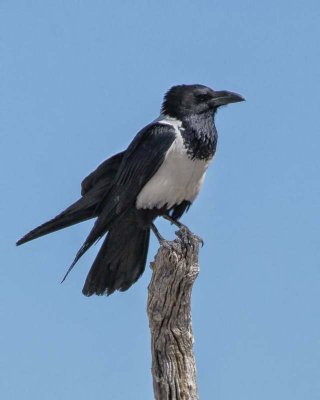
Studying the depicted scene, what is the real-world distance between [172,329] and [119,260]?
74.1 inches

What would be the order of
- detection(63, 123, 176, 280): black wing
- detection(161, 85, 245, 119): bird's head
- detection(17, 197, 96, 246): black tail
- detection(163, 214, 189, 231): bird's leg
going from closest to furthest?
detection(17, 197, 96, 246): black tail < detection(63, 123, 176, 280): black wing < detection(163, 214, 189, 231): bird's leg < detection(161, 85, 245, 119): bird's head

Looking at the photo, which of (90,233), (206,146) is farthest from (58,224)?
(206,146)

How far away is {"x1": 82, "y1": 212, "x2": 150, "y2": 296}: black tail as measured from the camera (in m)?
9.06

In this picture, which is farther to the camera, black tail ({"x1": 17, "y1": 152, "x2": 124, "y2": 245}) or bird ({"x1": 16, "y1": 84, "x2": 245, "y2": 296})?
bird ({"x1": 16, "y1": 84, "x2": 245, "y2": 296})

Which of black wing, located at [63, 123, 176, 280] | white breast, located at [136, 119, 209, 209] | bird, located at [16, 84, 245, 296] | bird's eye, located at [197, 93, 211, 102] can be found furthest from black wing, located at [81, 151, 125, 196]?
bird's eye, located at [197, 93, 211, 102]

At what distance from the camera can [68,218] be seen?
8836mm

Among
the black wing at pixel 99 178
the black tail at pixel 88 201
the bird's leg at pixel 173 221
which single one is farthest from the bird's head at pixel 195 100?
the bird's leg at pixel 173 221

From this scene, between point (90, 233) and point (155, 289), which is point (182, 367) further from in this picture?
point (90, 233)

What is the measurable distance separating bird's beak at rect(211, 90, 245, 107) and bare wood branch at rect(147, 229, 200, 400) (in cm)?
232

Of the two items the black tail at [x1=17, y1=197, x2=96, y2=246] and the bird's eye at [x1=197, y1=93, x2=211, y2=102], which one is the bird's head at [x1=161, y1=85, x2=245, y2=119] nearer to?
the bird's eye at [x1=197, y1=93, x2=211, y2=102]

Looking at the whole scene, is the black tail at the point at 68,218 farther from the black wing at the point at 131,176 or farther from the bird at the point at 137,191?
the black wing at the point at 131,176

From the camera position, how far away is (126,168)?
905cm

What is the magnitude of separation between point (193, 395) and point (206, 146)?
8.58 feet

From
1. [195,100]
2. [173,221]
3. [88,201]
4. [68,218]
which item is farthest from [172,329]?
[195,100]
